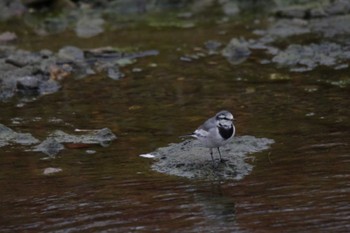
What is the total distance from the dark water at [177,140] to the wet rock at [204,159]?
0.59ft

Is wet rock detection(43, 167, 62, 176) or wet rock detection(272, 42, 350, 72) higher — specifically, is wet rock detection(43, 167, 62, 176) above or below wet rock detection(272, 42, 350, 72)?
below

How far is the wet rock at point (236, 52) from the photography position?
56.9 ft

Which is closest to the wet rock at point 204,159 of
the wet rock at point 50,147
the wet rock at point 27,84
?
the wet rock at point 50,147

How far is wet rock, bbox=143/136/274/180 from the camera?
1034 centimetres

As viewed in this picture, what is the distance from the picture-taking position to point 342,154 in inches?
421

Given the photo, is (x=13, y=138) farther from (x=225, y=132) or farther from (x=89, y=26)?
(x=89, y=26)

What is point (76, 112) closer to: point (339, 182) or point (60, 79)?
point (60, 79)

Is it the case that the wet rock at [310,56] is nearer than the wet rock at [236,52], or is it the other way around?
the wet rock at [310,56]

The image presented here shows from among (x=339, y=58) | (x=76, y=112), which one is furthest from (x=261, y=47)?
(x=76, y=112)

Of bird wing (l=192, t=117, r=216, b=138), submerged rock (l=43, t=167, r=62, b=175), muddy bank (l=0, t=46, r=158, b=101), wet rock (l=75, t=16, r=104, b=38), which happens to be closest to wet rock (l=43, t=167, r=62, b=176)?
submerged rock (l=43, t=167, r=62, b=175)

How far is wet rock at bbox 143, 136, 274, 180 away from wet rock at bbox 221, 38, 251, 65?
19.2 feet

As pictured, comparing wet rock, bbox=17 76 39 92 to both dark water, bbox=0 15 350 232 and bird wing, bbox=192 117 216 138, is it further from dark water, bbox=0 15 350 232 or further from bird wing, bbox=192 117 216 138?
bird wing, bbox=192 117 216 138

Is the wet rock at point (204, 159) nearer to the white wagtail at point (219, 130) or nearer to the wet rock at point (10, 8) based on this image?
the white wagtail at point (219, 130)

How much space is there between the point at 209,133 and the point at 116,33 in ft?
37.4
